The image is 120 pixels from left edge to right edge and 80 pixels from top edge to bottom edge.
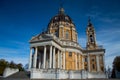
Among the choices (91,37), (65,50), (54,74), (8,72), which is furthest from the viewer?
(91,37)

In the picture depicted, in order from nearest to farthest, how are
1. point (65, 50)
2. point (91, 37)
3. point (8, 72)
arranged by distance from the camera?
point (8, 72)
point (65, 50)
point (91, 37)

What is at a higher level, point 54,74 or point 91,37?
point 91,37

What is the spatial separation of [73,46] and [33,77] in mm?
18818

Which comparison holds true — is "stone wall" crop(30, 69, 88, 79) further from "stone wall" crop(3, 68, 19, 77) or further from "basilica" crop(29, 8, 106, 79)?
"stone wall" crop(3, 68, 19, 77)

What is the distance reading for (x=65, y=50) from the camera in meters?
43.6

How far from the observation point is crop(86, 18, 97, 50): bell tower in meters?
48.2

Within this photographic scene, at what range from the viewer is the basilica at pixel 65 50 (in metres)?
37.4

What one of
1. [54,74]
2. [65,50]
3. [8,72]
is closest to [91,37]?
[65,50]

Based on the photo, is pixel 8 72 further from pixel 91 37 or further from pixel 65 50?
pixel 91 37

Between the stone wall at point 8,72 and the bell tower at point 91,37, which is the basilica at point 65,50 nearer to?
the bell tower at point 91,37

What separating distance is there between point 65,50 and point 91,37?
12.4 metres

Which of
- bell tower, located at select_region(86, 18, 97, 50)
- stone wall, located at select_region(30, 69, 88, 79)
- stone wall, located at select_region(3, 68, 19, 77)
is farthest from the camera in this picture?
bell tower, located at select_region(86, 18, 97, 50)

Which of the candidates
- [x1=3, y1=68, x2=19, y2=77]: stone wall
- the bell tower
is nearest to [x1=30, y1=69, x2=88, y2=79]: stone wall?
[x1=3, y1=68, x2=19, y2=77]: stone wall

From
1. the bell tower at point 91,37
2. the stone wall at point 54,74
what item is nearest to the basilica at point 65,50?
the bell tower at point 91,37
